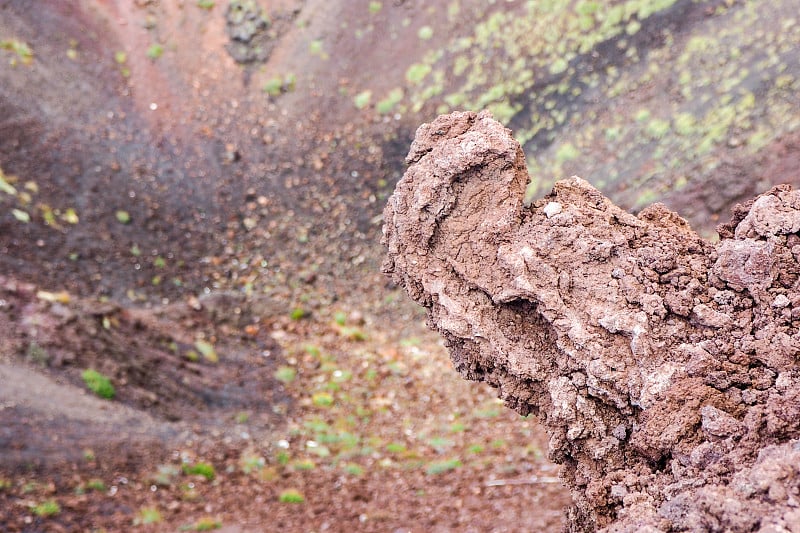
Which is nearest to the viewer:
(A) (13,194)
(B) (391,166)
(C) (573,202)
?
(C) (573,202)

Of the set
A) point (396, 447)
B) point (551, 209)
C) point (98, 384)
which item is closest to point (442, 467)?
point (396, 447)

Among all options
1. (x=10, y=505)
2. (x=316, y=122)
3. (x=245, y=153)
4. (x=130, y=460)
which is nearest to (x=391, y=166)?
(x=316, y=122)

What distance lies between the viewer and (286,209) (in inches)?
552

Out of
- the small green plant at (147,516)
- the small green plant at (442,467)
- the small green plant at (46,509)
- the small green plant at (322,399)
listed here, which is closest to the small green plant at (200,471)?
the small green plant at (147,516)

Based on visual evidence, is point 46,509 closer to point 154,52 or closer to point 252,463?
point 252,463

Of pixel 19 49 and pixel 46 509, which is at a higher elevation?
pixel 19 49

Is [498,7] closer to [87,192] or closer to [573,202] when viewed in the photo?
[87,192]

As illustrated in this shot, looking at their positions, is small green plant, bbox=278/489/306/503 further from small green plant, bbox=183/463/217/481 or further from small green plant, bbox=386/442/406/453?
small green plant, bbox=386/442/406/453

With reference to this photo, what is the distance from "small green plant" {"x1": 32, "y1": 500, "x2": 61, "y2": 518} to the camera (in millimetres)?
8617

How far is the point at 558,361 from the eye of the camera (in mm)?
4145

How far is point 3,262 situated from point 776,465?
12909 millimetres

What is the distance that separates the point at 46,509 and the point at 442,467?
5564mm

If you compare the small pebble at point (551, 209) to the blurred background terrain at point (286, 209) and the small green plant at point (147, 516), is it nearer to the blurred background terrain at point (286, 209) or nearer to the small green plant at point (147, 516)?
the blurred background terrain at point (286, 209)

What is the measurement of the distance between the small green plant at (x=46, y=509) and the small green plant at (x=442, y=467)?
5213 mm
